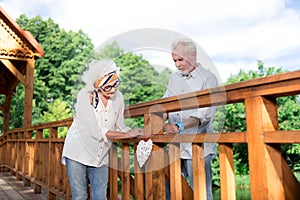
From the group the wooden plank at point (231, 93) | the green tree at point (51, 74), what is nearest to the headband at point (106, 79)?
the wooden plank at point (231, 93)

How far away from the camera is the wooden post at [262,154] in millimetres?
1151

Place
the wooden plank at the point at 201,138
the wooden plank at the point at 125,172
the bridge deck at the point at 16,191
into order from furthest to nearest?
the bridge deck at the point at 16,191 → the wooden plank at the point at 125,172 → the wooden plank at the point at 201,138

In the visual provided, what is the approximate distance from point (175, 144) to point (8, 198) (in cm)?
296

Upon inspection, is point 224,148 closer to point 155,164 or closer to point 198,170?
point 198,170

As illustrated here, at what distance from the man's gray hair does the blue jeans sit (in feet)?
3.19

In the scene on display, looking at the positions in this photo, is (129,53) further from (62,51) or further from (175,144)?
(62,51)

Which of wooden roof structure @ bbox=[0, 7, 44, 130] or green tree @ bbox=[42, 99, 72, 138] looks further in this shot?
green tree @ bbox=[42, 99, 72, 138]

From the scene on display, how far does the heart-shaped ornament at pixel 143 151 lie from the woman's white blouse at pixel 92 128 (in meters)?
0.15

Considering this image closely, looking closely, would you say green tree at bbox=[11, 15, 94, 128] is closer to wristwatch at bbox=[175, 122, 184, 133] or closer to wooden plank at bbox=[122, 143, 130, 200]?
wooden plank at bbox=[122, 143, 130, 200]

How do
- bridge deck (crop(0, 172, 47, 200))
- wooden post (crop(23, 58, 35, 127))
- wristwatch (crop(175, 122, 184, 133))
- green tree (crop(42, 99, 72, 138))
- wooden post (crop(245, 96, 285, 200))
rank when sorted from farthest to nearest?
1. green tree (crop(42, 99, 72, 138))
2. wooden post (crop(23, 58, 35, 127))
3. bridge deck (crop(0, 172, 47, 200))
4. wristwatch (crop(175, 122, 184, 133))
5. wooden post (crop(245, 96, 285, 200))

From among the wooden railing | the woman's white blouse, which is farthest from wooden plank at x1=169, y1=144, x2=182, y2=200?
the woman's white blouse

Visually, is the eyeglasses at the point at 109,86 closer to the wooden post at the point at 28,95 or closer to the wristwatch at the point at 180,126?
the wristwatch at the point at 180,126

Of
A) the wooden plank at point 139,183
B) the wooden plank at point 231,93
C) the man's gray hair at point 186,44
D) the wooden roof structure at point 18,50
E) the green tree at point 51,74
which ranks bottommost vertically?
the wooden plank at point 139,183

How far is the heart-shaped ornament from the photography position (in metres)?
1.78
